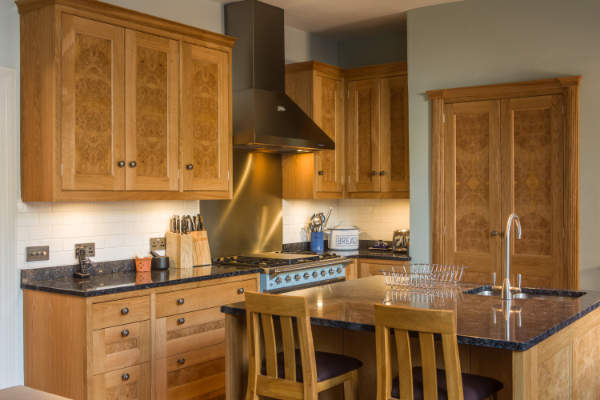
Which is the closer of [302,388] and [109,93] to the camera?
[302,388]

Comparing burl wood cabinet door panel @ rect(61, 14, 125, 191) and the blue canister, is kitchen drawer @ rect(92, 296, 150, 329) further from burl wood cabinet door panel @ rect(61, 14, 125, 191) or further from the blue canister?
the blue canister

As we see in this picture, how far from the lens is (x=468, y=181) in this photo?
5207mm

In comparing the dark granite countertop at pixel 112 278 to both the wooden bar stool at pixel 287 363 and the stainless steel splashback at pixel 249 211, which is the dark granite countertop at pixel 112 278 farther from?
the wooden bar stool at pixel 287 363

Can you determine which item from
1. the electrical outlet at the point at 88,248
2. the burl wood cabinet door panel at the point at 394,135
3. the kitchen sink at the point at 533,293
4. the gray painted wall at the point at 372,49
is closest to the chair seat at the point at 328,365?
the kitchen sink at the point at 533,293

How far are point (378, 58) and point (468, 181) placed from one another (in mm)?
1880

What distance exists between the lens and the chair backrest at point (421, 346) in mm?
2305

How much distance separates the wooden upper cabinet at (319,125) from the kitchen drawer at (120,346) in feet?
8.25

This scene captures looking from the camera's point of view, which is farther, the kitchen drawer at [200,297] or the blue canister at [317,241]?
the blue canister at [317,241]

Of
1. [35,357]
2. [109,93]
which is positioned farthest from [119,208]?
[35,357]

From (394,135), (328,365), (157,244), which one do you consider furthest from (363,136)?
(328,365)

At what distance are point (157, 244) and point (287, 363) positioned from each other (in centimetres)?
228

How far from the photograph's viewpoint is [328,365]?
9.27 feet

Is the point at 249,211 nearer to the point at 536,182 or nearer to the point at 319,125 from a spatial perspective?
the point at 319,125

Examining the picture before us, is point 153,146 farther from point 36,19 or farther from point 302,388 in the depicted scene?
point 302,388
